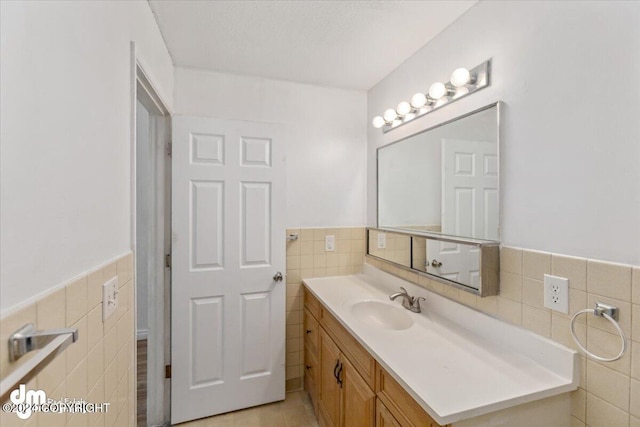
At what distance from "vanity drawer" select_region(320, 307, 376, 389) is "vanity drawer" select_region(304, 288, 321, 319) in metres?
0.14

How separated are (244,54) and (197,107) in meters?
0.48

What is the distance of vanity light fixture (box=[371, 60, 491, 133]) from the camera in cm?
137

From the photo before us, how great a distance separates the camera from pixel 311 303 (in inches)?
80.9

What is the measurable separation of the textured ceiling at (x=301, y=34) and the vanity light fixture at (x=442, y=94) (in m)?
0.31

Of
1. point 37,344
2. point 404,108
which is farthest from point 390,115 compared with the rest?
point 37,344

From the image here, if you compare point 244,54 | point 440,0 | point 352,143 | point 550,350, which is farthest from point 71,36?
point 352,143

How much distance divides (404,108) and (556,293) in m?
1.28

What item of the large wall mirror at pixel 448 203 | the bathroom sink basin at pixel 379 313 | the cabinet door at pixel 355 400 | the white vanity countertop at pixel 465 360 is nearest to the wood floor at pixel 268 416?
the cabinet door at pixel 355 400

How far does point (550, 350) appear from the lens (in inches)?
41.2

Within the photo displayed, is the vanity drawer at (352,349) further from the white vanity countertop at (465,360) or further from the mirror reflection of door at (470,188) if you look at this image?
the mirror reflection of door at (470,188)

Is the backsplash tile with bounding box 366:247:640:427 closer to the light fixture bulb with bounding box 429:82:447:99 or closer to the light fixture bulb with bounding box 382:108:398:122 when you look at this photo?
the light fixture bulb with bounding box 429:82:447:99

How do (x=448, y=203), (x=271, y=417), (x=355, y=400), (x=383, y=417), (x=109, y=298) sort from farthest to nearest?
(x=271, y=417) → (x=448, y=203) → (x=355, y=400) → (x=383, y=417) → (x=109, y=298)

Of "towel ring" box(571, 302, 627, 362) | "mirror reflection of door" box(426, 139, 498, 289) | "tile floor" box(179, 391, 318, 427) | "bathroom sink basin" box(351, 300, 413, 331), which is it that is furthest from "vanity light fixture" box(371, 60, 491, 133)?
"tile floor" box(179, 391, 318, 427)

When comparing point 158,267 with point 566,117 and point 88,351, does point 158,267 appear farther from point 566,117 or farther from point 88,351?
point 566,117
